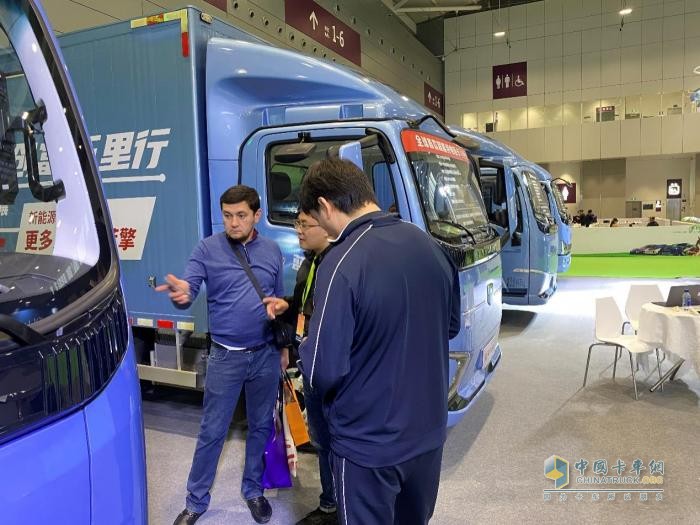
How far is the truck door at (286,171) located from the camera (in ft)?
10.4

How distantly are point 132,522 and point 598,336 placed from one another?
4.64 meters

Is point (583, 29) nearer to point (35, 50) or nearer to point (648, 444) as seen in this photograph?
point (648, 444)

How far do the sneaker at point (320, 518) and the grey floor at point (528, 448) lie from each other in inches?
5.0

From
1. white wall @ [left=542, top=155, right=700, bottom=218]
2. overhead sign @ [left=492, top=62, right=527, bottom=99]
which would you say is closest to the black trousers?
overhead sign @ [left=492, top=62, right=527, bottom=99]

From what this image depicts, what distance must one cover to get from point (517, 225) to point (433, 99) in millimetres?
15151

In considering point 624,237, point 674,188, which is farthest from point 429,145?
point 674,188

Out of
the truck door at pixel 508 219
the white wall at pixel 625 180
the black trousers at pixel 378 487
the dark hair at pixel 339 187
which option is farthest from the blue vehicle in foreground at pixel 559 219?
the white wall at pixel 625 180

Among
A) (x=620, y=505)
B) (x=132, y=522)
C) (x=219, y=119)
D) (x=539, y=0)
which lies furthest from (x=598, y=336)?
(x=539, y=0)

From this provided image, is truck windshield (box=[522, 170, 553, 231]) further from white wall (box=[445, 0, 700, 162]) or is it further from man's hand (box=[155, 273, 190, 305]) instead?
white wall (box=[445, 0, 700, 162])

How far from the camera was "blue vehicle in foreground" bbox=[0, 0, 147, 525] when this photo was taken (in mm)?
919

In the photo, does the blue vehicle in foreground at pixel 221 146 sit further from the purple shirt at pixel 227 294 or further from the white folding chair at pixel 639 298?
the white folding chair at pixel 639 298

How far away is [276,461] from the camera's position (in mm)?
2822

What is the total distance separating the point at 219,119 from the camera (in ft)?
10.7

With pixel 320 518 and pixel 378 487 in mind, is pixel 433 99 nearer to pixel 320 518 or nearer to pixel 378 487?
pixel 320 518
